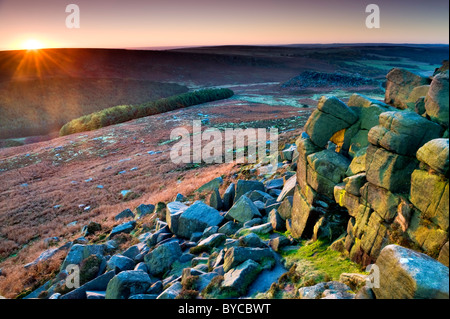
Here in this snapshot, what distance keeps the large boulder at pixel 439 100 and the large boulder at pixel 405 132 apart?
0.69 ft

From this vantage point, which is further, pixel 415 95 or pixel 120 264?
pixel 120 264

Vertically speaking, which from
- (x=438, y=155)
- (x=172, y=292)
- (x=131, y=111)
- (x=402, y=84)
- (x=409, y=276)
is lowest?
(x=172, y=292)

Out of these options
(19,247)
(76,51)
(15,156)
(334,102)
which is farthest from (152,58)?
(334,102)

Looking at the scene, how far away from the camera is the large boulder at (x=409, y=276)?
462cm

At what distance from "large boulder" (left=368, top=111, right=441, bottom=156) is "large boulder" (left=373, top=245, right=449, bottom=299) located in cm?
230

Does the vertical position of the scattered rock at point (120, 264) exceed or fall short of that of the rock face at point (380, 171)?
it falls short

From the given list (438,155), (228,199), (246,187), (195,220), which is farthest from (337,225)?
(228,199)

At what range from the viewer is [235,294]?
288 inches

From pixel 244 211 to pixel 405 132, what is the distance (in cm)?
654

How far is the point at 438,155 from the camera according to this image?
17.5 feet

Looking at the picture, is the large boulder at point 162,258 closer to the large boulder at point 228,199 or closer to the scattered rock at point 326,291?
the large boulder at point 228,199
